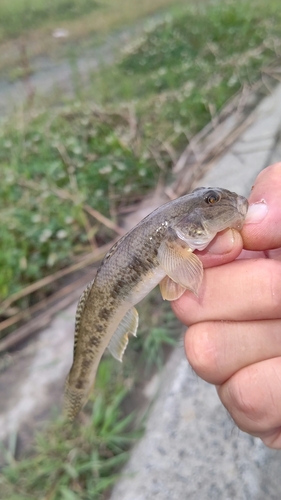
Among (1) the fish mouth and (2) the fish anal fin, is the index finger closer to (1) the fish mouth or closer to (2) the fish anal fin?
(1) the fish mouth

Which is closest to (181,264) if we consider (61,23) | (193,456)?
(193,456)

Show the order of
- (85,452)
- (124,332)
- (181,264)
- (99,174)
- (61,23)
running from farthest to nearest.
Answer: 1. (61,23)
2. (99,174)
3. (85,452)
4. (124,332)
5. (181,264)

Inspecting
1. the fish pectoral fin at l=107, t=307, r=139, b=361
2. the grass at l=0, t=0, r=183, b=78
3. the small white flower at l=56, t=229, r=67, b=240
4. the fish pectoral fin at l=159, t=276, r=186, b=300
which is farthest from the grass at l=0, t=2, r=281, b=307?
the grass at l=0, t=0, r=183, b=78

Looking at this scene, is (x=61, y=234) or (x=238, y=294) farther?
(x=61, y=234)

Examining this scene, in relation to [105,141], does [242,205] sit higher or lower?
higher

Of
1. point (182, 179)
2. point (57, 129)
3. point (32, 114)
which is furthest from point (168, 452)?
point (32, 114)

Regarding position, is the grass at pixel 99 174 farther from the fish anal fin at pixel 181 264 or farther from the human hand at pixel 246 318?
the fish anal fin at pixel 181 264

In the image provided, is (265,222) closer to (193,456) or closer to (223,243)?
(223,243)
